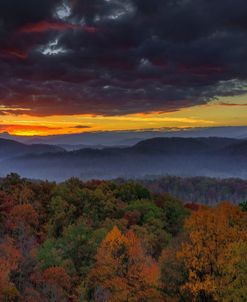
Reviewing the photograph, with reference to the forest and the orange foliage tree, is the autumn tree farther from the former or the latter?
the orange foliage tree

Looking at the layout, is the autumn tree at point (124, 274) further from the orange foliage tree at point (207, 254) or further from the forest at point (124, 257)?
the orange foliage tree at point (207, 254)

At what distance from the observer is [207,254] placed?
114 feet

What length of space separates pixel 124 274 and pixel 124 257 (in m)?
1.93

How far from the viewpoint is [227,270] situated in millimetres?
33156

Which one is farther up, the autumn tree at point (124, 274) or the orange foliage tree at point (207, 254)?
the orange foliage tree at point (207, 254)

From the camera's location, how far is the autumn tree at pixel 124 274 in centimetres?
4050

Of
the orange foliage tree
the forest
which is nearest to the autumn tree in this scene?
the forest

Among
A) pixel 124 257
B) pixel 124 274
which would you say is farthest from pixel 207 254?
pixel 124 257

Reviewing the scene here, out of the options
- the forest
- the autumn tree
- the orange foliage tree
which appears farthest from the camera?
the autumn tree

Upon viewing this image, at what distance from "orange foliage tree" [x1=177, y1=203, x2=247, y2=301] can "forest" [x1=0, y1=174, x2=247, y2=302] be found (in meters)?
0.08

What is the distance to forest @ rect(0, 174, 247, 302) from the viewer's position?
34094mm

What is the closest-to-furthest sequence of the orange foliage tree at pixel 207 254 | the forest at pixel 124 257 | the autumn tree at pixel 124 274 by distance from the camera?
the orange foliage tree at pixel 207 254 < the forest at pixel 124 257 < the autumn tree at pixel 124 274

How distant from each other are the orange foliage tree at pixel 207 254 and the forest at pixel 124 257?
8cm

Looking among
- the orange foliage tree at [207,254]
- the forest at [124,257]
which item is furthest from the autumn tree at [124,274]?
the orange foliage tree at [207,254]
